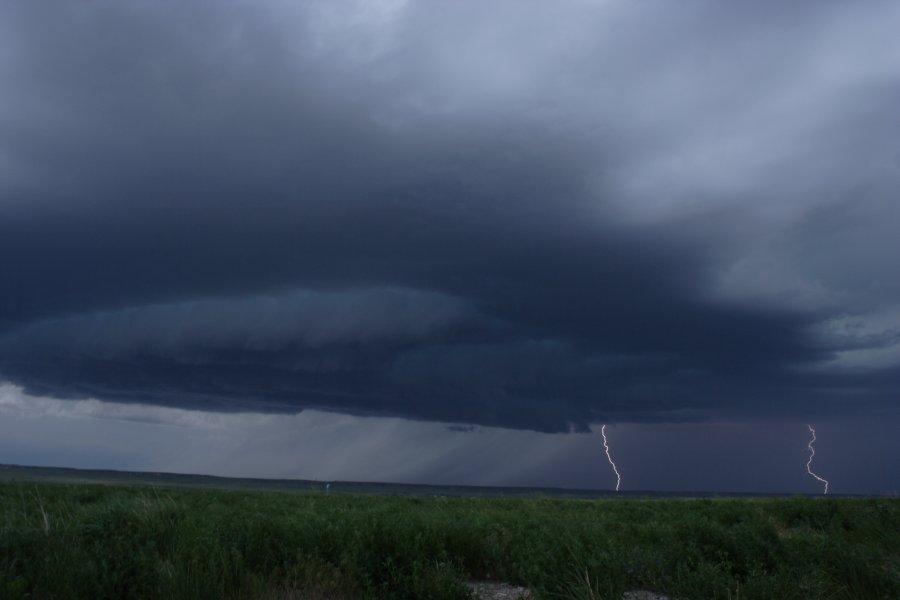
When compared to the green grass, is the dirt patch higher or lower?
lower

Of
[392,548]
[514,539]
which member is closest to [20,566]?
[392,548]

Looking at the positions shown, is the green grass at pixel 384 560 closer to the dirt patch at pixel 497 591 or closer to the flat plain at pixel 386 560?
the flat plain at pixel 386 560

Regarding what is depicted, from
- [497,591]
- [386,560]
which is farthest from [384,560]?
[497,591]

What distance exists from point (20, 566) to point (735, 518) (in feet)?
67.2

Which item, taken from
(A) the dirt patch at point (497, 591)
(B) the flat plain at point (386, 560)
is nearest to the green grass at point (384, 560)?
(B) the flat plain at point (386, 560)

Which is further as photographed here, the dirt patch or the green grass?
the dirt patch

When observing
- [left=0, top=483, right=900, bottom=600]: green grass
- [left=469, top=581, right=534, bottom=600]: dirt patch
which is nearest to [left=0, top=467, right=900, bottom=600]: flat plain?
[left=0, top=483, right=900, bottom=600]: green grass

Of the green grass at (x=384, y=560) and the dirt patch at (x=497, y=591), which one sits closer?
the green grass at (x=384, y=560)

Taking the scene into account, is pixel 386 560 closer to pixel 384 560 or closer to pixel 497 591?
pixel 384 560

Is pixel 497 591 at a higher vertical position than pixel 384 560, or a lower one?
Result: lower

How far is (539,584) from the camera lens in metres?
11.2

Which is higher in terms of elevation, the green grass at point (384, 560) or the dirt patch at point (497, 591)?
the green grass at point (384, 560)

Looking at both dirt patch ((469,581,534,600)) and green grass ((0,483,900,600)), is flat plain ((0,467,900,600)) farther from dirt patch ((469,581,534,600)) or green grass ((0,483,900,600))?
dirt patch ((469,581,534,600))

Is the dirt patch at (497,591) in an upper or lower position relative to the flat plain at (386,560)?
lower
